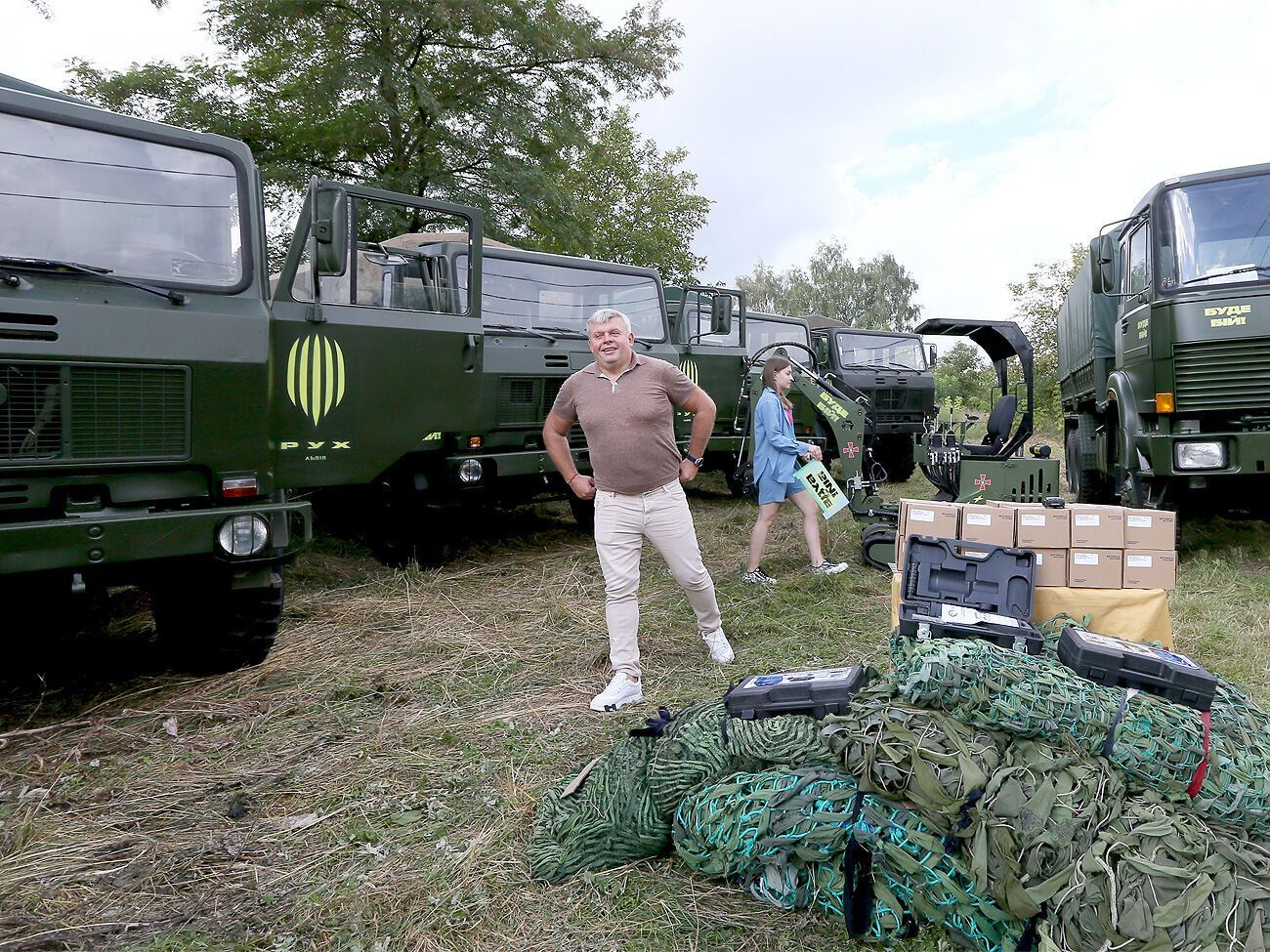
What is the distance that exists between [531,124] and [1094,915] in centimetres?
1429

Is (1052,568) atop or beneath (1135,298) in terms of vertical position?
beneath

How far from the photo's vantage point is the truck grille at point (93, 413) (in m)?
3.23

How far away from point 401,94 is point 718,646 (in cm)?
1148

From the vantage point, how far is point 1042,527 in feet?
13.1

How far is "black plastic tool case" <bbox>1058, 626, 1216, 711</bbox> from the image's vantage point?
2.44 metres

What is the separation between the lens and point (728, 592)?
19.4 ft

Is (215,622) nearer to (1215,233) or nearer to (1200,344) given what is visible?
(1200,344)

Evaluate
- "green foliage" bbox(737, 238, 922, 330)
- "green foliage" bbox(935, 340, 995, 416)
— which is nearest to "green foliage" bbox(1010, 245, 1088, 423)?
"green foliage" bbox(935, 340, 995, 416)

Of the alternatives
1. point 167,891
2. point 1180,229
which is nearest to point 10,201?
point 167,891

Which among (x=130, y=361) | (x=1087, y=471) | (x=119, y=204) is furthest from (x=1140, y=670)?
(x=1087, y=471)

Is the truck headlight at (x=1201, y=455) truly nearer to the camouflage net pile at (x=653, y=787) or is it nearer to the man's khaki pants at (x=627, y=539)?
the man's khaki pants at (x=627, y=539)

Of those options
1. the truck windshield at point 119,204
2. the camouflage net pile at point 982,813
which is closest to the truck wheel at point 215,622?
the truck windshield at point 119,204

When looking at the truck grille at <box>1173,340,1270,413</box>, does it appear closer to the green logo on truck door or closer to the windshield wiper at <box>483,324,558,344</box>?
the windshield wiper at <box>483,324,558,344</box>

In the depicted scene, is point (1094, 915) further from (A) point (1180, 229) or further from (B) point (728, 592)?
(A) point (1180, 229)
